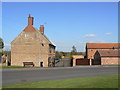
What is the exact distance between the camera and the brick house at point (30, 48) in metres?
50.8

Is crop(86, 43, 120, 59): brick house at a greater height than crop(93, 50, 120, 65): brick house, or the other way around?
crop(86, 43, 120, 59): brick house

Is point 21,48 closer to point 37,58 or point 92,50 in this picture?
point 37,58

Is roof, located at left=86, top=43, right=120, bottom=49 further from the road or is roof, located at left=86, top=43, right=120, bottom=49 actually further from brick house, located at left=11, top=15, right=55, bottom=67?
the road

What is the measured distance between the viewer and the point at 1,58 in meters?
50.9

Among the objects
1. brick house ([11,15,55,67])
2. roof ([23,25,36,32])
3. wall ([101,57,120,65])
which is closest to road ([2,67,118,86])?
brick house ([11,15,55,67])

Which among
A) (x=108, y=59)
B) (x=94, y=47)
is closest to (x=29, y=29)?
(x=108, y=59)

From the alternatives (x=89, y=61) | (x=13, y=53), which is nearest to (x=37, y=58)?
(x=13, y=53)

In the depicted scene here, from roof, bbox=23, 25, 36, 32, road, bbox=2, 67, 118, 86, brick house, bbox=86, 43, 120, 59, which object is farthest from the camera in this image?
brick house, bbox=86, 43, 120, 59

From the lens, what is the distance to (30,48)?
51031 mm

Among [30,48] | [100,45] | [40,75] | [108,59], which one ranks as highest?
[100,45]

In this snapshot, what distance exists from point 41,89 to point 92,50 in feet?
267

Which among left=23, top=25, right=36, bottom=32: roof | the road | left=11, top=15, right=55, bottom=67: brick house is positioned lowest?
the road

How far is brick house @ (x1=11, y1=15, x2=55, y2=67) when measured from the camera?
5078cm

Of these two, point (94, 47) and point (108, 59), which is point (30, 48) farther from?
point (94, 47)
